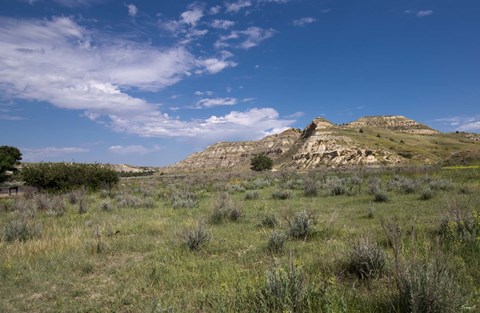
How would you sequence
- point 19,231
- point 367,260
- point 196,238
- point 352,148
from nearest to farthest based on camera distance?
point 367,260 < point 196,238 < point 19,231 < point 352,148

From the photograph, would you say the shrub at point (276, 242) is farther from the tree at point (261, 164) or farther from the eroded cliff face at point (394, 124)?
the eroded cliff face at point (394, 124)

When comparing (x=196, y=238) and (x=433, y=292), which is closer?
(x=433, y=292)

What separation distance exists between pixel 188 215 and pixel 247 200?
4930 mm

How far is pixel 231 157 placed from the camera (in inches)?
5364

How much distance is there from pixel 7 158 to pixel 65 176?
2856 cm

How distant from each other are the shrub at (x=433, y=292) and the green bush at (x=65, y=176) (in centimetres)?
2532

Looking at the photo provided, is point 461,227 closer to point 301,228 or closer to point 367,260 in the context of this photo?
point 367,260

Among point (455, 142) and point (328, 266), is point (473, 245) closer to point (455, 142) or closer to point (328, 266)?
point (328, 266)

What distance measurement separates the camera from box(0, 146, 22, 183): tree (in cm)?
4403

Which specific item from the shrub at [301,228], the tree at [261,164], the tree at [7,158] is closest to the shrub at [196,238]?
the shrub at [301,228]

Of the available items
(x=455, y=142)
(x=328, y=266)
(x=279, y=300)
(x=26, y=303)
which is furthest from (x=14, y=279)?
(x=455, y=142)

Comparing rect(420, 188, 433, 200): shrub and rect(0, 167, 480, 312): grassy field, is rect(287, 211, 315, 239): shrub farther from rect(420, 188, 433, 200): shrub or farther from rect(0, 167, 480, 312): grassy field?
rect(420, 188, 433, 200): shrub

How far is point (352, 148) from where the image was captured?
233 ft

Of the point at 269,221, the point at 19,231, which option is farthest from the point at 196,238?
the point at 19,231
